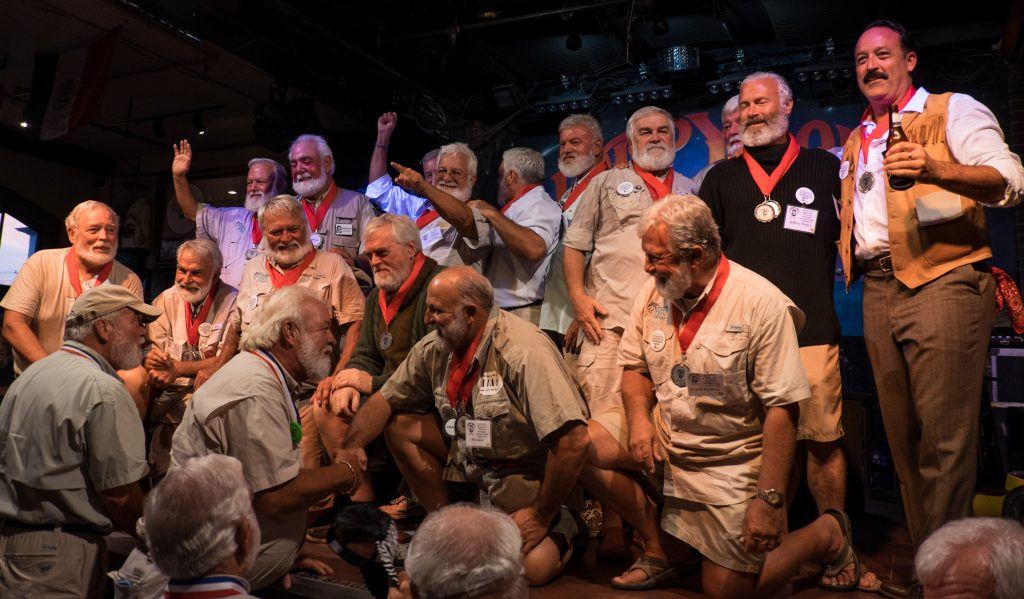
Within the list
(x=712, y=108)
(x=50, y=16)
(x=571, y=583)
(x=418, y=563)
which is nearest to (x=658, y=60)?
(x=712, y=108)

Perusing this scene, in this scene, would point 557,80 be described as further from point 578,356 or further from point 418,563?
point 418,563

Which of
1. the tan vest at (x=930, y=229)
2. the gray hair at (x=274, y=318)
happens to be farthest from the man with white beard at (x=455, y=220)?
the tan vest at (x=930, y=229)

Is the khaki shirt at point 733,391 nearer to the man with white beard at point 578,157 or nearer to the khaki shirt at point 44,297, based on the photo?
the man with white beard at point 578,157

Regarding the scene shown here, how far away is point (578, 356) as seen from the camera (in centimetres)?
399

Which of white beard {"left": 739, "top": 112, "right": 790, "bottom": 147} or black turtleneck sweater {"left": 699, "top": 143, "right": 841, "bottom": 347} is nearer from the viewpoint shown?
black turtleneck sweater {"left": 699, "top": 143, "right": 841, "bottom": 347}

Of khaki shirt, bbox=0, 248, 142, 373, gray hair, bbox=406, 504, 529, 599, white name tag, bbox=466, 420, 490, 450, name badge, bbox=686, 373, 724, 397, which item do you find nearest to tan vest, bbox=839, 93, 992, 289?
name badge, bbox=686, 373, 724, 397

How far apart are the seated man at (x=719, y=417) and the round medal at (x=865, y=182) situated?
60cm

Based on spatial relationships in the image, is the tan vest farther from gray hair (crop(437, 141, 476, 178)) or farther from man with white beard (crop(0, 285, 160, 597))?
man with white beard (crop(0, 285, 160, 597))

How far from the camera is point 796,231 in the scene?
3.44 m

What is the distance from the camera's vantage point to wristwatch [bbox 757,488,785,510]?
2674mm

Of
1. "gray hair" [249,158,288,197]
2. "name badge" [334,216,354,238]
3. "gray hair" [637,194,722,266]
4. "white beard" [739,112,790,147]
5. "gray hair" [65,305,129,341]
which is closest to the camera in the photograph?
"gray hair" [637,194,722,266]

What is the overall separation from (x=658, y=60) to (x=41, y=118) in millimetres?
5845

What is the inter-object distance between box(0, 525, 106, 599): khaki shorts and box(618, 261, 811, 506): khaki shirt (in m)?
2.07

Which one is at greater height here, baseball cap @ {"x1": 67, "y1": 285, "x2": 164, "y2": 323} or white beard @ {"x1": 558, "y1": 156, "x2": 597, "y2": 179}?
white beard @ {"x1": 558, "y1": 156, "x2": 597, "y2": 179}
